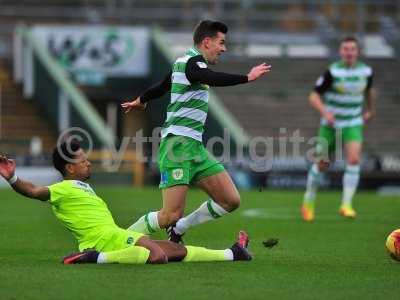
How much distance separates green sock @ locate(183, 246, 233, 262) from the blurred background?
14477 millimetres

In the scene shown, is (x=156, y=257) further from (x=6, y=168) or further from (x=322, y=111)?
(x=322, y=111)

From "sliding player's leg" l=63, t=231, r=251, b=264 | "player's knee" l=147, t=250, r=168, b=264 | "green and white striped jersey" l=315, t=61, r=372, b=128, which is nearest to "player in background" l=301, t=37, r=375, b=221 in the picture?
"green and white striped jersey" l=315, t=61, r=372, b=128

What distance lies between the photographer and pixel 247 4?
29328 mm

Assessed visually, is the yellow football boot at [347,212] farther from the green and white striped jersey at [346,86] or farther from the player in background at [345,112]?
the green and white striped jersey at [346,86]

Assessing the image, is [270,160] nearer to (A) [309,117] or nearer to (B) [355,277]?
(A) [309,117]

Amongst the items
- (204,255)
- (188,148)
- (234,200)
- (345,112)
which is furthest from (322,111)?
(204,255)

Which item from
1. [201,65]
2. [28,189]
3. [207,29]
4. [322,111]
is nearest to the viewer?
[28,189]

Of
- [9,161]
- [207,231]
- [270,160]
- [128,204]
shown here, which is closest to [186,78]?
[9,161]

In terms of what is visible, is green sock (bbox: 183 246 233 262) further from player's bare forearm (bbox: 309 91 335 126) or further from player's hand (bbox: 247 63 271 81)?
player's bare forearm (bbox: 309 91 335 126)

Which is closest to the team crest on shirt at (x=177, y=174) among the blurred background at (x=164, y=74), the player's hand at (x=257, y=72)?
the player's hand at (x=257, y=72)

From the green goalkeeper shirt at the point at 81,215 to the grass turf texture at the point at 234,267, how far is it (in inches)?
13.0

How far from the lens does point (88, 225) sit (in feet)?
28.7

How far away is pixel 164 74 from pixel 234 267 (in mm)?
19151

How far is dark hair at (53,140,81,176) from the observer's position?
340 inches
